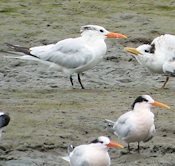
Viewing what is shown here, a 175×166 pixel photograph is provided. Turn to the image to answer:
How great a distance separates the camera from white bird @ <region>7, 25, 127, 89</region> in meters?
13.0

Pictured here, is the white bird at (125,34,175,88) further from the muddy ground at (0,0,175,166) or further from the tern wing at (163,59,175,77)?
the muddy ground at (0,0,175,166)

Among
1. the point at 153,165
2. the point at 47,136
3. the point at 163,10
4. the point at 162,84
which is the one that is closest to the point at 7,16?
the point at 163,10

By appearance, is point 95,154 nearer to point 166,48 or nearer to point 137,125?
point 137,125

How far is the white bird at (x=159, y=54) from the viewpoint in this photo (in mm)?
13375

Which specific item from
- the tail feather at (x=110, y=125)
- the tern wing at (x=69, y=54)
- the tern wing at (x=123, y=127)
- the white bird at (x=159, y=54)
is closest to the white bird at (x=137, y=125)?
the tern wing at (x=123, y=127)

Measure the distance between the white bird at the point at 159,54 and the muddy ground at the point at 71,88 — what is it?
0.92ft

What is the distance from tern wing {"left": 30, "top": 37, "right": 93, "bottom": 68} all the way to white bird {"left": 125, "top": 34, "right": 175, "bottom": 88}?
2.46 ft

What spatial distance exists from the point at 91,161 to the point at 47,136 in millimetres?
1525

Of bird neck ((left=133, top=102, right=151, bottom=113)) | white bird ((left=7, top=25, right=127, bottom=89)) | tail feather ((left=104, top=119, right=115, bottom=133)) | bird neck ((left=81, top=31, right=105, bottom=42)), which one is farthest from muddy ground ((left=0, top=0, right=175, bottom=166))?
bird neck ((left=81, top=31, right=105, bottom=42))

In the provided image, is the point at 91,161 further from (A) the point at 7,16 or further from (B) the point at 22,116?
(A) the point at 7,16

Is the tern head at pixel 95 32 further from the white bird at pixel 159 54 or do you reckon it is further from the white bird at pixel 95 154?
the white bird at pixel 95 154

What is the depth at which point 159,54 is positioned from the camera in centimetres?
1350

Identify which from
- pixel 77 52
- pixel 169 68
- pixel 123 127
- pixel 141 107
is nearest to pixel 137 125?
pixel 123 127

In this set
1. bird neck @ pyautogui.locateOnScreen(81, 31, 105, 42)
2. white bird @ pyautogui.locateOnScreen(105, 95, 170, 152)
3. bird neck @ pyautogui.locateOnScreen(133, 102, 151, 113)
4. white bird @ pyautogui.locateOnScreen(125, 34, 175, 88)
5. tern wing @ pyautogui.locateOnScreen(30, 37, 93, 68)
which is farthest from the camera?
white bird @ pyautogui.locateOnScreen(125, 34, 175, 88)
